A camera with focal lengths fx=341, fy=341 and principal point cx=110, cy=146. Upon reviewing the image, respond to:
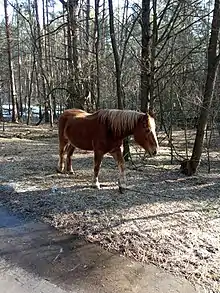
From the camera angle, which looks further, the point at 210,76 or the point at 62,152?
the point at 62,152

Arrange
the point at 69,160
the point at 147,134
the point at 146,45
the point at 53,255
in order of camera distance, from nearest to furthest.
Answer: the point at 53,255
the point at 147,134
the point at 69,160
the point at 146,45

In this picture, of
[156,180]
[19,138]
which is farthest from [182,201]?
[19,138]

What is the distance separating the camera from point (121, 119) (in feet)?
16.8

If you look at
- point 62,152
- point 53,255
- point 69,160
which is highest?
point 62,152

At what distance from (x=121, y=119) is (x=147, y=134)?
1.59ft

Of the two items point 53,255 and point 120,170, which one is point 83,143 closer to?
point 120,170

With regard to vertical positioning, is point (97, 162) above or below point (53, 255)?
above

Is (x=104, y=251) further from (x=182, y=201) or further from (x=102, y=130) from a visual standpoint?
(x=102, y=130)

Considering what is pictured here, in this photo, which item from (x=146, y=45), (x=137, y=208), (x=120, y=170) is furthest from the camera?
(x=146, y=45)

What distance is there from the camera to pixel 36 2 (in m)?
20.0

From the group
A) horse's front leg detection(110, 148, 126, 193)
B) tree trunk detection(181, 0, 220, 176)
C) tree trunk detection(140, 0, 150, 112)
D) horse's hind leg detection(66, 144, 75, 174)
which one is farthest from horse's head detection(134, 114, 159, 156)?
tree trunk detection(140, 0, 150, 112)

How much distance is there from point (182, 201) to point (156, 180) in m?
1.30

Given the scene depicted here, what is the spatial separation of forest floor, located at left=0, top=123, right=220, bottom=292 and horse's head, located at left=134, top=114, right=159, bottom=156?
0.79m

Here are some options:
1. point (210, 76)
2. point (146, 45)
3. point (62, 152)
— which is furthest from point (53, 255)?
point (146, 45)
